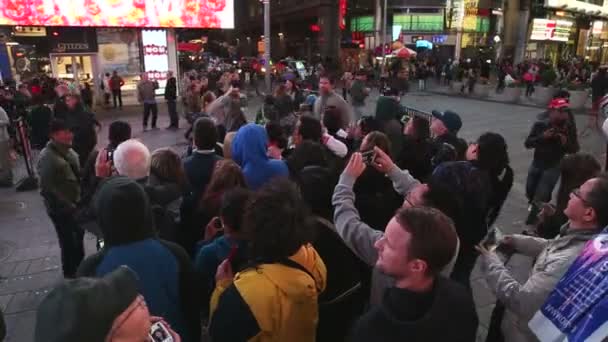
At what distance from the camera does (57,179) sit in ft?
14.1

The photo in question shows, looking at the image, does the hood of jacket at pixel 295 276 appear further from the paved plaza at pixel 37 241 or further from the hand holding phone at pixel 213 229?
the paved plaza at pixel 37 241

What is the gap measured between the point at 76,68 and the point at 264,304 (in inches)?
748

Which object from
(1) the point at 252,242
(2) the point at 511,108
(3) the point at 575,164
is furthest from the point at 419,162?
(2) the point at 511,108

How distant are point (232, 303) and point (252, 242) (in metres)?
0.29

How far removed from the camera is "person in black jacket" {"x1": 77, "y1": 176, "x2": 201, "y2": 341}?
6.95 feet

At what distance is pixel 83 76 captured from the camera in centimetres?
1841

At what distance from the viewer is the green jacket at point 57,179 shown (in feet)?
14.0

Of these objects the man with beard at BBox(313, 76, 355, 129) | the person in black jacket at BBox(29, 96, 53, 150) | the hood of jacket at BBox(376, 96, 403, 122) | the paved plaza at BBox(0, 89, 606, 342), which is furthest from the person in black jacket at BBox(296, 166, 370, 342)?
the person in black jacket at BBox(29, 96, 53, 150)

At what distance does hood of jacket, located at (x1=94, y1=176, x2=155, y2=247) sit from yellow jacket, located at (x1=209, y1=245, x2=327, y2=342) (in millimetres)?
582

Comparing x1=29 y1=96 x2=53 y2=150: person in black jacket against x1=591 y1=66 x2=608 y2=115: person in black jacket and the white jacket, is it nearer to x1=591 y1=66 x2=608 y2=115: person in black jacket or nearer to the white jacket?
the white jacket

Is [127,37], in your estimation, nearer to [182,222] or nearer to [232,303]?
[182,222]

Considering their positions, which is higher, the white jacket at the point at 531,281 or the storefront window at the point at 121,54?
the storefront window at the point at 121,54

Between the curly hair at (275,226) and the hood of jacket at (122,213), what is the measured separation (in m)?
0.55

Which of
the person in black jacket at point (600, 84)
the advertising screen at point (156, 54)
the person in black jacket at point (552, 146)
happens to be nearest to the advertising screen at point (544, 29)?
the person in black jacket at point (600, 84)
